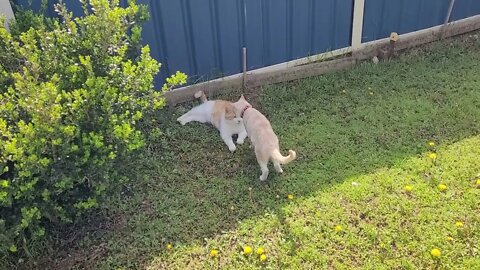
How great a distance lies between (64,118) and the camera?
310 cm

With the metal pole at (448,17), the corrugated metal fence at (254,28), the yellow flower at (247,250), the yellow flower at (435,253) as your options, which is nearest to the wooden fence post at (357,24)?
the corrugated metal fence at (254,28)

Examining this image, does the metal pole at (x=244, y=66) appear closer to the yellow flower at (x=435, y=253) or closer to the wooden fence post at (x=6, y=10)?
the wooden fence post at (x=6, y=10)

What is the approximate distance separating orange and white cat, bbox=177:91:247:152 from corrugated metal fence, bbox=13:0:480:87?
1.51 feet

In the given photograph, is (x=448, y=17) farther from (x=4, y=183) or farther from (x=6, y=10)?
(x=4, y=183)

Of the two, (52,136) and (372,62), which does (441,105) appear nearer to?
(372,62)

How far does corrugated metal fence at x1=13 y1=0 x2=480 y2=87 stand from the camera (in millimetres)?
4527

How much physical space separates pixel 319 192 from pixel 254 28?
1.96 m

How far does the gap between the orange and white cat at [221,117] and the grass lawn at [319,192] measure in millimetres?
91

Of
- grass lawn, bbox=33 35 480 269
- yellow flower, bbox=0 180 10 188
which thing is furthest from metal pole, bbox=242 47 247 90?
yellow flower, bbox=0 180 10 188

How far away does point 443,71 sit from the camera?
519 cm

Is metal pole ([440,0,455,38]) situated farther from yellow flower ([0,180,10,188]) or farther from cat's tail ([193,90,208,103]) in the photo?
yellow flower ([0,180,10,188])

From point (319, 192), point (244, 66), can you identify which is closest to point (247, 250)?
point (319, 192)

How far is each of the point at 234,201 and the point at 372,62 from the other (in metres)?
2.67

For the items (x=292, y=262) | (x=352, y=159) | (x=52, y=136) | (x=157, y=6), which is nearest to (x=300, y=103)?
(x=352, y=159)
